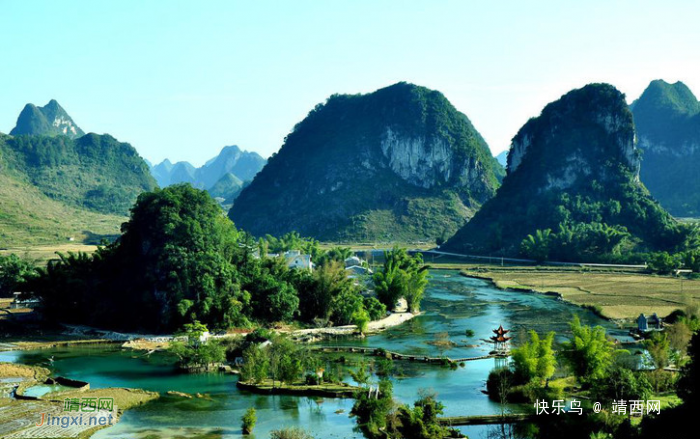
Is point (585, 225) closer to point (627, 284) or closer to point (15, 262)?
point (627, 284)

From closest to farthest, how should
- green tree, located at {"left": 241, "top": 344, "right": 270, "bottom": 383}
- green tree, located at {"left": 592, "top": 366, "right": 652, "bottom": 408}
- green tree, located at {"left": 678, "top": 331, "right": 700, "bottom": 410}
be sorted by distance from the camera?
green tree, located at {"left": 678, "top": 331, "right": 700, "bottom": 410}, green tree, located at {"left": 592, "top": 366, "right": 652, "bottom": 408}, green tree, located at {"left": 241, "top": 344, "right": 270, "bottom": 383}

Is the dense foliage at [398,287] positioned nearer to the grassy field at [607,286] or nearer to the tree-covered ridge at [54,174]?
the grassy field at [607,286]

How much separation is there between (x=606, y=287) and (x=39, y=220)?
383 ft

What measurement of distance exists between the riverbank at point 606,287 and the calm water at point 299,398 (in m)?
3.55

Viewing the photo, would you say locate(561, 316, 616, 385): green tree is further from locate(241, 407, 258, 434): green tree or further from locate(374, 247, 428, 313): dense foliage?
locate(374, 247, 428, 313): dense foliage

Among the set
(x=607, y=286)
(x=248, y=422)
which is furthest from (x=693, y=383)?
(x=607, y=286)

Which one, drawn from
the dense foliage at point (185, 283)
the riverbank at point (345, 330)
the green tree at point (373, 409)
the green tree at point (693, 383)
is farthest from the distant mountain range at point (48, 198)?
the green tree at point (693, 383)

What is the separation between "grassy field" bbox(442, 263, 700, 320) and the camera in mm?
60966

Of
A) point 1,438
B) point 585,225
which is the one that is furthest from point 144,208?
point 585,225

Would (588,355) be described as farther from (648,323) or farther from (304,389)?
(648,323)

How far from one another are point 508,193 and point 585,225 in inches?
1374

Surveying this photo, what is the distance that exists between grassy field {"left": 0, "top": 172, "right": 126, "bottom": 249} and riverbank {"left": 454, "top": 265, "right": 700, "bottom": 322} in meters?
82.7

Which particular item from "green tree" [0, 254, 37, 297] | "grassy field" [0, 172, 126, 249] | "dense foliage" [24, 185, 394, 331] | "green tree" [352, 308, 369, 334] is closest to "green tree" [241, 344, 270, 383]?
"dense foliage" [24, 185, 394, 331]

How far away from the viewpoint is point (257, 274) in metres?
57.6
